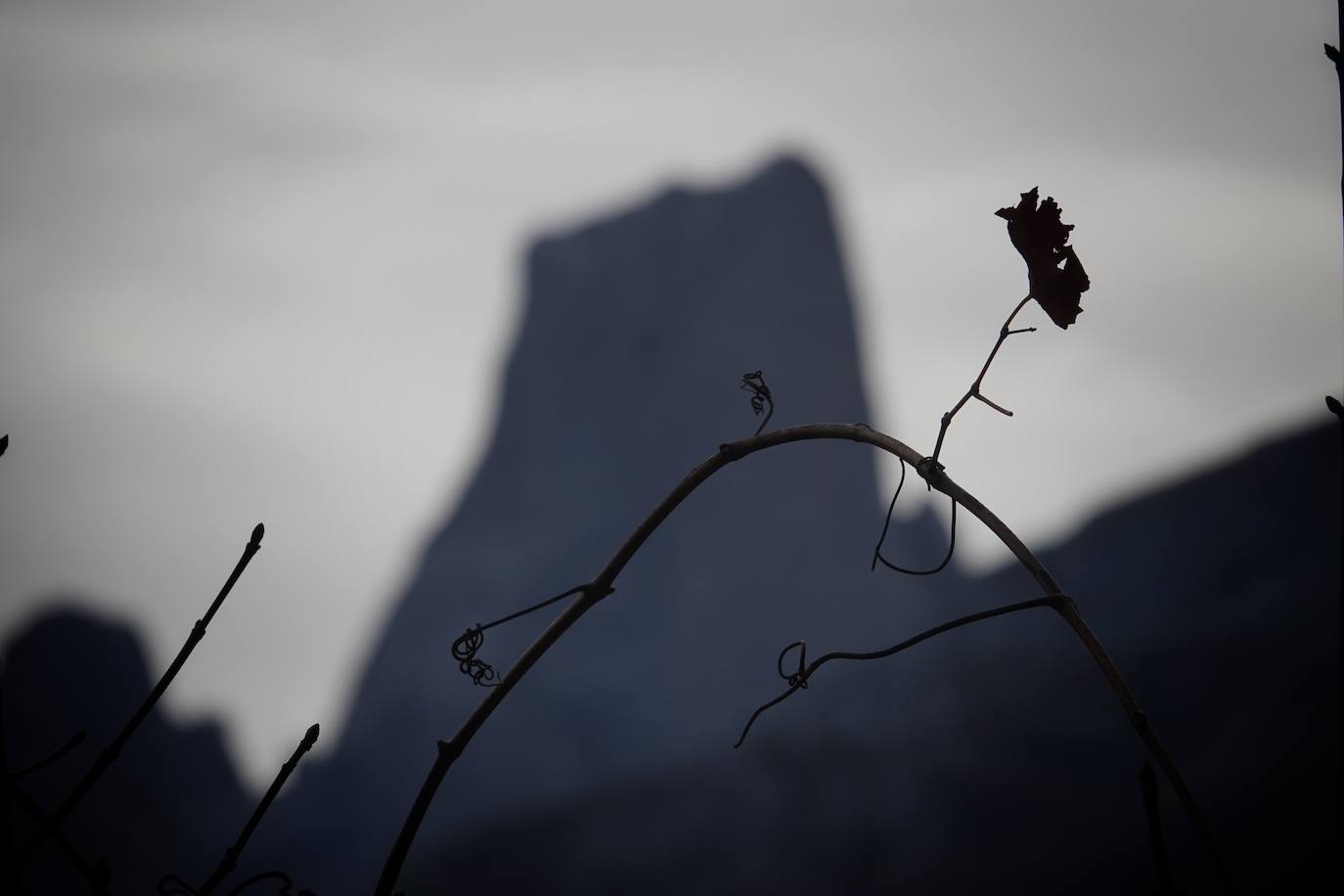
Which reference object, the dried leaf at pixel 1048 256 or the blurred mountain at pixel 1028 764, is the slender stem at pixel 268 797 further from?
the blurred mountain at pixel 1028 764

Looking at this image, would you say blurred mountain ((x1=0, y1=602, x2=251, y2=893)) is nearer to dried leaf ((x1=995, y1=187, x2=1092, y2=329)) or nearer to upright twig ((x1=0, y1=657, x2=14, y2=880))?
upright twig ((x1=0, y1=657, x2=14, y2=880))

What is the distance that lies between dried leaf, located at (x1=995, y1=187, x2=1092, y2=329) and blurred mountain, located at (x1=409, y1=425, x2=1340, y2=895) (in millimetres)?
17454

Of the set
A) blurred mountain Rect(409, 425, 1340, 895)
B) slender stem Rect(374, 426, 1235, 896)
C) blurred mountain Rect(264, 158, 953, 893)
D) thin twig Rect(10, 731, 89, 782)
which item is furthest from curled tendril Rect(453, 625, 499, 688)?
blurred mountain Rect(264, 158, 953, 893)

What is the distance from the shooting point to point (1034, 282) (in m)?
0.63

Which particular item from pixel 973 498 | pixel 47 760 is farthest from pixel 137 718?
pixel 973 498

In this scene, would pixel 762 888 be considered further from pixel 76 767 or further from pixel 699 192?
pixel 699 192

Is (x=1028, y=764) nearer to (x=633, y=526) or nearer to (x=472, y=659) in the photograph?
(x=633, y=526)

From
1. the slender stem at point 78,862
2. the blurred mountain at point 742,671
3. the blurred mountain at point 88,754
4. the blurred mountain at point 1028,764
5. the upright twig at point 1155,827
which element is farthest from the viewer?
the blurred mountain at point 1028,764

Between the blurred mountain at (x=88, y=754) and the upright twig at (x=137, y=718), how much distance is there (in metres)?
0.45

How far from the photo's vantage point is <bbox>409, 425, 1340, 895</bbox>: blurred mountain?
64.1ft

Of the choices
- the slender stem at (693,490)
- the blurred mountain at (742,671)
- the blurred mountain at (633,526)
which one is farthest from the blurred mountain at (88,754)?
the blurred mountain at (633,526)

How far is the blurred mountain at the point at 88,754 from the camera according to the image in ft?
19.7

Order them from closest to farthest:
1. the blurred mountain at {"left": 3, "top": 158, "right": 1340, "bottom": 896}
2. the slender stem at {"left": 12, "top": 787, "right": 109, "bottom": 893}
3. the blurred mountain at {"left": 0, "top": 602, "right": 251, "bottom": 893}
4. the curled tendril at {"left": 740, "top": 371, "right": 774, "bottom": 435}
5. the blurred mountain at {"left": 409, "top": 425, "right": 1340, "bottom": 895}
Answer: the slender stem at {"left": 12, "top": 787, "right": 109, "bottom": 893}, the curled tendril at {"left": 740, "top": 371, "right": 774, "bottom": 435}, the blurred mountain at {"left": 0, "top": 602, "right": 251, "bottom": 893}, the blurred mountain at {"left": 3, "top": 158, "right": 1340, "bottom": 896}, the blurred mountain at {"left": 409, "top": 425, "right": 1340, "bottom": 895}

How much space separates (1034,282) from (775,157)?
5302 cm
